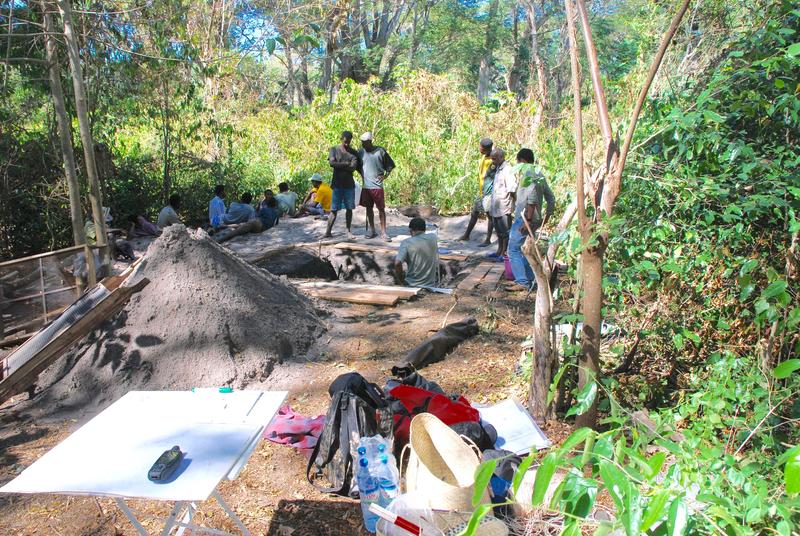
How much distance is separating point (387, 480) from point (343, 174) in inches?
279

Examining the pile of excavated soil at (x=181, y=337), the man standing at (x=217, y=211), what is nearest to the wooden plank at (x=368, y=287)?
the pile of excavated soil at (x=181, y=337)

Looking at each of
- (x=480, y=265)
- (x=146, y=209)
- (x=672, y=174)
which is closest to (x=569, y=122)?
(x=480, y=265)

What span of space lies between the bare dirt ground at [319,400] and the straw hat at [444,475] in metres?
0.53

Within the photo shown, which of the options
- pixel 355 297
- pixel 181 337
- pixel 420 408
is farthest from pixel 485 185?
pixel 420 408

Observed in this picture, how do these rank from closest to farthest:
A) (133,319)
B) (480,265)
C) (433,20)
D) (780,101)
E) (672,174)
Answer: (780,101) < (672,174) < (133,319) < (480,265) < (433,20)

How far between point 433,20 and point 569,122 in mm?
19897

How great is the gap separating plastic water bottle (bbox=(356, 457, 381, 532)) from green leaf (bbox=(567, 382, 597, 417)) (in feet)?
3.50

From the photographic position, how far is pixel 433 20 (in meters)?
30.2

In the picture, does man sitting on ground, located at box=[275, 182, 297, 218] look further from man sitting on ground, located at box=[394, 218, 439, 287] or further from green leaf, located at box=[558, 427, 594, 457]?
green leaf, located at box=[558, 427, 594, 457]

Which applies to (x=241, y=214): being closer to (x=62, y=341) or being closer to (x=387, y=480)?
(x=62, y=341)

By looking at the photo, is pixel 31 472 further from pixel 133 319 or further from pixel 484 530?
pixel 133 319

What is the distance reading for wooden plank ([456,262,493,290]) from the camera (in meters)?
7.46

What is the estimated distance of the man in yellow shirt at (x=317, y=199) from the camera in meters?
12.7

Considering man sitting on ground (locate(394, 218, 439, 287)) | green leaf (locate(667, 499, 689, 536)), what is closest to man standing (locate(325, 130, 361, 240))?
man sitting on ground (locate(394, 218, 439, 287))
